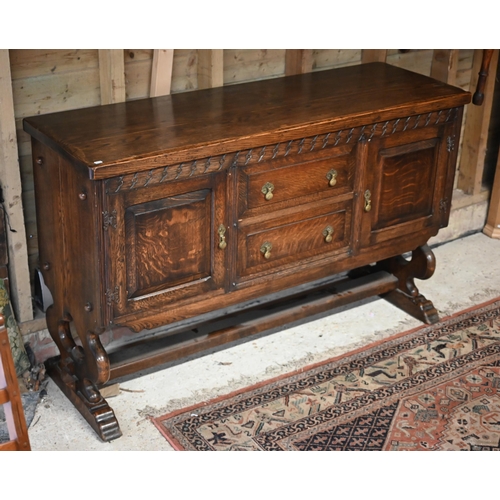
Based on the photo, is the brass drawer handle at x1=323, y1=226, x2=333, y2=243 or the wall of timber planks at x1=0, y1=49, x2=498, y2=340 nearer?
the wall of timber planks at x1=0, y1=49, x2=498, y2=340

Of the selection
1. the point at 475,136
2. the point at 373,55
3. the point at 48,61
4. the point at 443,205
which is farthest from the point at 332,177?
the point at 475,136

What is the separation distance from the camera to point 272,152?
316 cm

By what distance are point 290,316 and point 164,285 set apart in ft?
2.73

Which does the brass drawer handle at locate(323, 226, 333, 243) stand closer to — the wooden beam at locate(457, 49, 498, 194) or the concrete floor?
the concrete floor

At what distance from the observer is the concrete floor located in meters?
3.25

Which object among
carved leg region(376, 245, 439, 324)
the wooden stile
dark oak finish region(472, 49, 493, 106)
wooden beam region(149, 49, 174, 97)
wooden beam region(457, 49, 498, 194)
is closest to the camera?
the wooden stile

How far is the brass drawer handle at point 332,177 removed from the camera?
337 cm

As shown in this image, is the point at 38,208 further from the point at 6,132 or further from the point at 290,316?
the point at 290,316

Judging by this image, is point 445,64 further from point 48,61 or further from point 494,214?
point 48,61

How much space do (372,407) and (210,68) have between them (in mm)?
1551

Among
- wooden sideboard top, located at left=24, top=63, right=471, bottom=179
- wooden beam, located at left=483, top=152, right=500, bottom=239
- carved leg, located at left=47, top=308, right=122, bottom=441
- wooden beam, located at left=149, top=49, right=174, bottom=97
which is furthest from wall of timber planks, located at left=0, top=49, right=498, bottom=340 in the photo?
wooden beam, located at left=483, top=152, right=500, bottom=239

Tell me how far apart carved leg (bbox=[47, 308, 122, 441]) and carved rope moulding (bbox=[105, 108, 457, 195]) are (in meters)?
0.65

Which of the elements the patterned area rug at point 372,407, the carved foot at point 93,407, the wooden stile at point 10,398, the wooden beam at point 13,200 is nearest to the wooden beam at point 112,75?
the wooden beam at point 13,200

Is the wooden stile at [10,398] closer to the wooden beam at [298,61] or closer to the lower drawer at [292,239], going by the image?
the lower drawer at [292,239]
